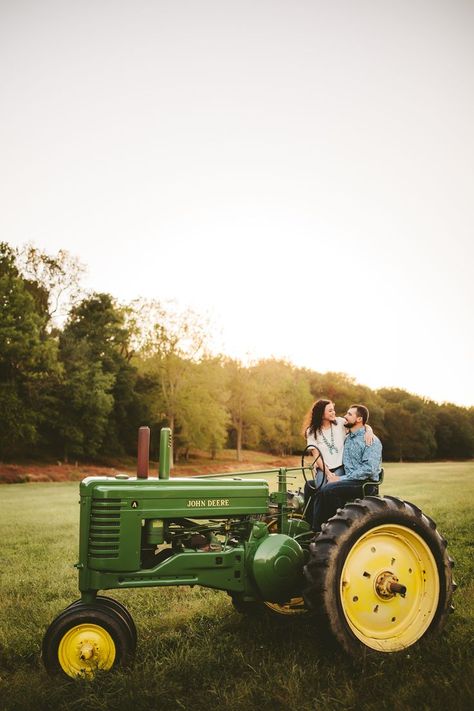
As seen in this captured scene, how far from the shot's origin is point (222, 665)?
12.7 ft

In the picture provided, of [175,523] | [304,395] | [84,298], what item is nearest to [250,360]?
[304,395]

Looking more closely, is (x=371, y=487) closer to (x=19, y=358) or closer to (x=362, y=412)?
(x=362, y=412)

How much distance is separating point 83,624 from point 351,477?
89.6 inches

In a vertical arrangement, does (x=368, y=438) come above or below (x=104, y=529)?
above

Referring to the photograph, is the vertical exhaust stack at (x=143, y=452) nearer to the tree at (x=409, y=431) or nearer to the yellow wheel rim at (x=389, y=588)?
the yellow wheel rim at (x=389, y=588)

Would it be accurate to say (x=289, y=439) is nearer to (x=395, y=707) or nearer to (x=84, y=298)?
(x=84, y=298)

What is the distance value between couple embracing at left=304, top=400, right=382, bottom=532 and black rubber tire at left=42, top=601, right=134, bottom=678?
5.65ft

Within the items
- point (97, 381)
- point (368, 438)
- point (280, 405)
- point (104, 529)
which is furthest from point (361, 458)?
point (280, 405)

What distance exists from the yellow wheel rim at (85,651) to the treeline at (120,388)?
27.6 metres

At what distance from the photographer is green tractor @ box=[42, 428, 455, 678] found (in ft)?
12.3

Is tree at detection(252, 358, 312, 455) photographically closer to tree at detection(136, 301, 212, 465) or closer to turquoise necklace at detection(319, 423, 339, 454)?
tree at detection(136, 301, 212, 465)

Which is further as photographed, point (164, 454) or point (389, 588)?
point (164, 454)

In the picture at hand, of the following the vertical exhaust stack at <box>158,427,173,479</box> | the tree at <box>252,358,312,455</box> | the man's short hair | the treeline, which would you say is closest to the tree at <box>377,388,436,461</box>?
the treeline

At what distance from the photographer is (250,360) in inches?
1813
